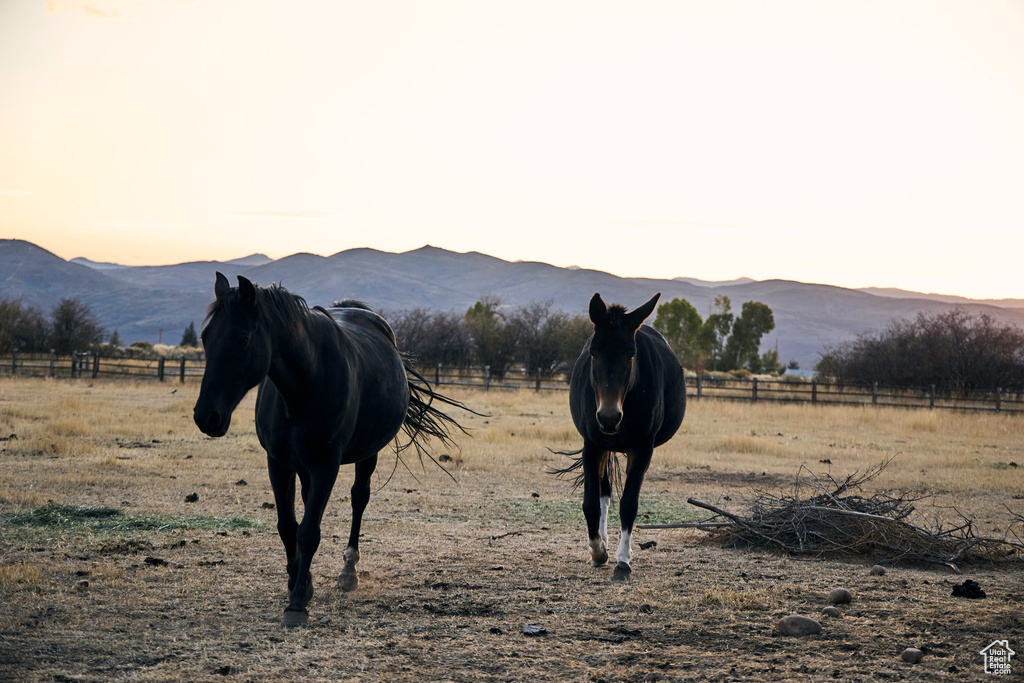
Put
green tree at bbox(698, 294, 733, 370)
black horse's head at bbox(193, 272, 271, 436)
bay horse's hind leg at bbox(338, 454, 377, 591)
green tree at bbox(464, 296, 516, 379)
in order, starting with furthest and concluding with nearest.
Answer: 1. green tree at bbox(698, 294, 733, 370)
2. green tree at bbox(464, 296, 516, 379)
3. bay horse's hind leg at bbox(338, 454, 377, 591)
4. black horse's head at bbox(193, 272, 271, 436)

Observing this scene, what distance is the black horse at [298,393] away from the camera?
167 inches

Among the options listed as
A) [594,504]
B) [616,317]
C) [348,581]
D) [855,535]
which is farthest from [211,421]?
[855,535]

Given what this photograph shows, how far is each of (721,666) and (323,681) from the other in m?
2.00

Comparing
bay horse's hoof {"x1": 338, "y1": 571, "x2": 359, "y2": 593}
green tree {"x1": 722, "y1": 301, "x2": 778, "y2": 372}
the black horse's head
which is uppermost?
green tree {"x1": 722, "y1": 301, "x2": 778, "y2": 372}

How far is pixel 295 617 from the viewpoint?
478cm

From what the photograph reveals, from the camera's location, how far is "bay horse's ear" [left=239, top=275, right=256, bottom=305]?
427cm

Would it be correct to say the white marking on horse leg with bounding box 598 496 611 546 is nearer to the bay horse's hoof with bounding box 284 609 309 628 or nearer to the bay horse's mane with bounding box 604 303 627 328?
the bay horse's mane with bounding box 604 303 627 328

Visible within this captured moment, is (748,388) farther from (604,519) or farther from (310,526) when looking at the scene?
(310,526)

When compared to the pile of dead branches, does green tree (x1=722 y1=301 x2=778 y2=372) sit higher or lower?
higher

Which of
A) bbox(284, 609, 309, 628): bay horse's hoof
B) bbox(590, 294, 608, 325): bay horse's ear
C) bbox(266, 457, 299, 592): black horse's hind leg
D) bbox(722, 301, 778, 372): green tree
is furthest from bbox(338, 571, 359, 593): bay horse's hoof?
bbox(722, 301, 778, 372): green tree

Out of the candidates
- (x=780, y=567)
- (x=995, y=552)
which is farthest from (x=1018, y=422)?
(x=780, y=567)

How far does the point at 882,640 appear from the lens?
14.8ft

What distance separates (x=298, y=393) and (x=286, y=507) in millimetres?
883

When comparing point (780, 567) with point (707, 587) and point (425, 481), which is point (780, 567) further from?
point (425, 481)
